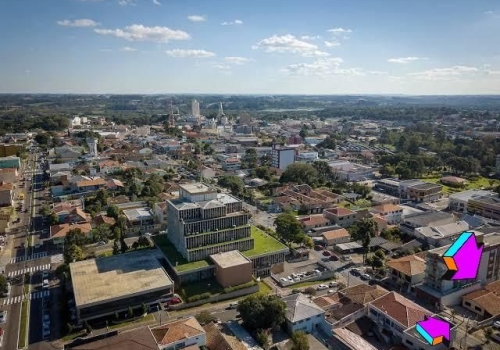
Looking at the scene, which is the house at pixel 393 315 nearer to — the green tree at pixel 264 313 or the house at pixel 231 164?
the green tree at pixel 264 313

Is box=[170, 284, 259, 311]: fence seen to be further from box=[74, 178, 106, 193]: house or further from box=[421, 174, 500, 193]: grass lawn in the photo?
box=[421, 174, 500, 193]: grass lawn

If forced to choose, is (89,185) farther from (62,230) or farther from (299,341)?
(299,341)

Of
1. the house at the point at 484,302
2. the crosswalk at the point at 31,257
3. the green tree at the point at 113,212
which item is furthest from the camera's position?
the green tree at the point at 113,212

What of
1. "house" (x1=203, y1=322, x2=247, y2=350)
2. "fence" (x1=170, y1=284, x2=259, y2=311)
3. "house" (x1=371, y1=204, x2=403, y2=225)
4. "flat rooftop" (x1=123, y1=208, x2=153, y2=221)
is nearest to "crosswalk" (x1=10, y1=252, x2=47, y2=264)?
"flat rooftop" (x1=123, y1=208, x2=153, y2=221)

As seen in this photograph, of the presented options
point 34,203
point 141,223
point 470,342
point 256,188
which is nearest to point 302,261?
point 470,342

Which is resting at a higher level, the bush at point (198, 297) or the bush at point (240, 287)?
the bush at point (240, 287)

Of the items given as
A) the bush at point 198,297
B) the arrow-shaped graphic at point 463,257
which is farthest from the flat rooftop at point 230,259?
the arrow-shaped graphic at point 463,257
